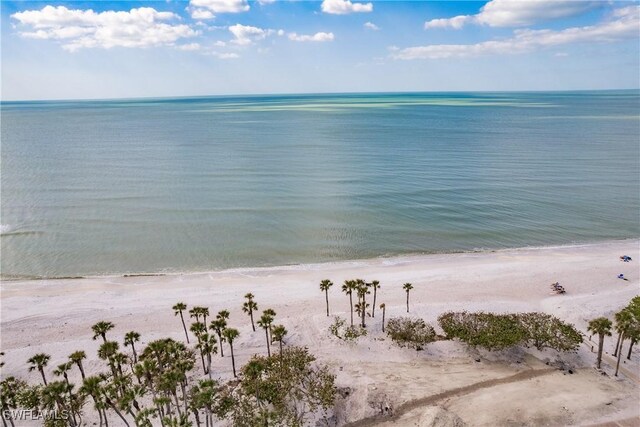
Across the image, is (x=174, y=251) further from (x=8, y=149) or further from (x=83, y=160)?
(x=8, y=149)

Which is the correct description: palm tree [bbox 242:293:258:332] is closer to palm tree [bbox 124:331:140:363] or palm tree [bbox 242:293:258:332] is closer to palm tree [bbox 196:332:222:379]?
palm tree [bbox 196:332:222:379]

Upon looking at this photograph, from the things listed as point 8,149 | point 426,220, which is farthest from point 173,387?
point 8,149

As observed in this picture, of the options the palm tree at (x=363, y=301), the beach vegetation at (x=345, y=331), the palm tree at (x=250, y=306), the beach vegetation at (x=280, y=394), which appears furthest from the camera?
the palm tree at (x=363, y=301)

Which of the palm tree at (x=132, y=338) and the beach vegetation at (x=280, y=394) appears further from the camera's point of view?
the palm tree at (x=132, y=338)

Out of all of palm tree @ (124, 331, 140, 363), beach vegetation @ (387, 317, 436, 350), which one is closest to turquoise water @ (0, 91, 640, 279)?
beach vegetation @ (387, 317, 436, 350)

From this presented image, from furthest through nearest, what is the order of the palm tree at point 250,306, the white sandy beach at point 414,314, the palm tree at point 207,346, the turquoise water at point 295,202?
the turquoise water at point 295,202 → the palm tree at point 250,306 → the palm tree at point 207,346 → the white sandy beach at point 414,314

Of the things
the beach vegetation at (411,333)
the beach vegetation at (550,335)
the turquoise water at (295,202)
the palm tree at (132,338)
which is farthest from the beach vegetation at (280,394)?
the turquoise water at (295,202)

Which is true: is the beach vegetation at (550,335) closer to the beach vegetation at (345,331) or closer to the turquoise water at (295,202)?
the beach vegetation at (345,331)

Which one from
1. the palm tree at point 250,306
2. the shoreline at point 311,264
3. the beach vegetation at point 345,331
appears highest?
the palm tree at point 250,306

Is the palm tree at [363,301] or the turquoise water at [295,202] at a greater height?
the turquoise water at [295,202]
